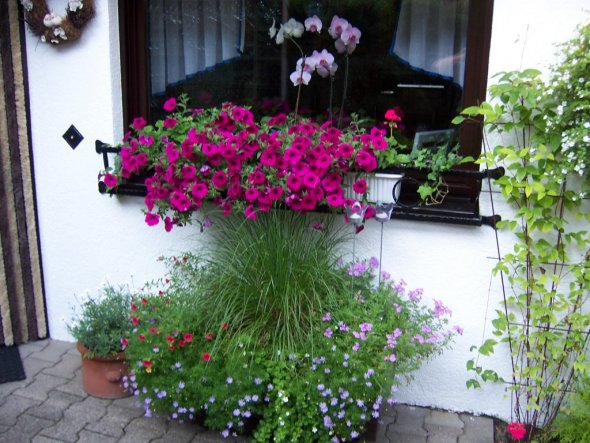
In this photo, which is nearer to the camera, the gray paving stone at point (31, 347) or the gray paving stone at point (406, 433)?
the gray paving stone at point (406, 433)

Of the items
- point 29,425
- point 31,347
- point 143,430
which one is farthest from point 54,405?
point 31,347

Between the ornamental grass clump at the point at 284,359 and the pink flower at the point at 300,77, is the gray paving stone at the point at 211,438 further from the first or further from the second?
the pink flower at the point at 300,77

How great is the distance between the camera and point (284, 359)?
2418 mm

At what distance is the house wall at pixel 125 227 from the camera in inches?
97.9

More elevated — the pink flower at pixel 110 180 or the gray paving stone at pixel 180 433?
the pink flower at pixel 110 180

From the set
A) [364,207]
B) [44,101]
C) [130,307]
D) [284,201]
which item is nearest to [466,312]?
[364,207]

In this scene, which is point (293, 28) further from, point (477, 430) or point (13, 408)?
point (13, 408)

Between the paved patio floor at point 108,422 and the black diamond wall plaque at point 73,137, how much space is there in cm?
131

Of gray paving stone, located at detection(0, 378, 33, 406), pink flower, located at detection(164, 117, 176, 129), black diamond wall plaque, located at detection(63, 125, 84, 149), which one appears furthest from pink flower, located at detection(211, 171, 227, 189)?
gray paving stone, located at detection(0, 378, 33, 406)

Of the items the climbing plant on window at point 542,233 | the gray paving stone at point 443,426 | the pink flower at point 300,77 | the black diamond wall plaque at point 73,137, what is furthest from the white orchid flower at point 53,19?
the gray paving stone at point 443,426

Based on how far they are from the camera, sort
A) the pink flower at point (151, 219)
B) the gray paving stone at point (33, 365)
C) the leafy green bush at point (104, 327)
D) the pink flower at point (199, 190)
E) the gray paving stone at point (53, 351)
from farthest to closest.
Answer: the gray paving stone at point (53, 351)
the gray paving stone at point (33, 365)
the leafy green bush at point (104, 327)
the pink flower at point (151, 219)
the pink flower at point (199, 190)

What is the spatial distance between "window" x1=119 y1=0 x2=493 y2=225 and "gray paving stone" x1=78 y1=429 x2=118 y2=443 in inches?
66.3

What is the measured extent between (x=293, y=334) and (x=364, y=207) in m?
0.65

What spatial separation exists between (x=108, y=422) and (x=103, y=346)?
358mm
